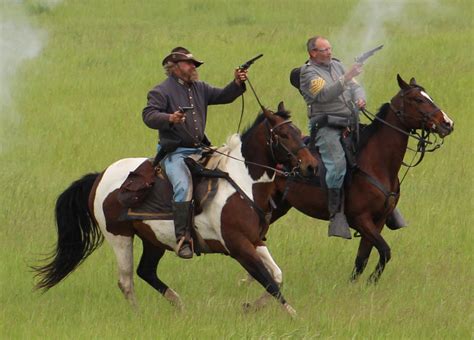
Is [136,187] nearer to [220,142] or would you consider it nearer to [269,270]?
[269,270]

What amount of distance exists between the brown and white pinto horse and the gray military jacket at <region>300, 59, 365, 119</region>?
59.0 inches

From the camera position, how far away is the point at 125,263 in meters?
11.3

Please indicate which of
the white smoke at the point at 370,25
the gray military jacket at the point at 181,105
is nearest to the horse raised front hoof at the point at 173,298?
the gray military jacket at the point at 181,105

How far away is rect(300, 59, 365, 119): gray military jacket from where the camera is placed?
1203cm

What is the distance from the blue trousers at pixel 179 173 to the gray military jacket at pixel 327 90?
5.45 feet

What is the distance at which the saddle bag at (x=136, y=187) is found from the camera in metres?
11.0

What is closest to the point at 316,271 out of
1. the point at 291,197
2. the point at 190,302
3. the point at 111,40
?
the point at 291,197

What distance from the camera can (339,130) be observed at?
12445 mm

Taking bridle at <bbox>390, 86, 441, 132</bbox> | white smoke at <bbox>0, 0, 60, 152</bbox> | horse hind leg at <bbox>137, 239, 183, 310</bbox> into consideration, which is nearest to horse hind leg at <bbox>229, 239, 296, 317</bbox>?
horse hind leg at <bbox>137, 239, 183, 310</bbox>

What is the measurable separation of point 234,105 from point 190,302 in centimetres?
1051

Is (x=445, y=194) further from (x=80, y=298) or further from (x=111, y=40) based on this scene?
(x=111, y=40)

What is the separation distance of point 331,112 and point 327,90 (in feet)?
1.56

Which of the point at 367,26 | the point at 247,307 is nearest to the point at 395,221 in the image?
the point at 247,307

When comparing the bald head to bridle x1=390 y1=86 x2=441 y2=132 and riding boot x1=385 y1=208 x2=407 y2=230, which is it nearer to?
bridle x1=390 y1=86 x2=441 y2=132
